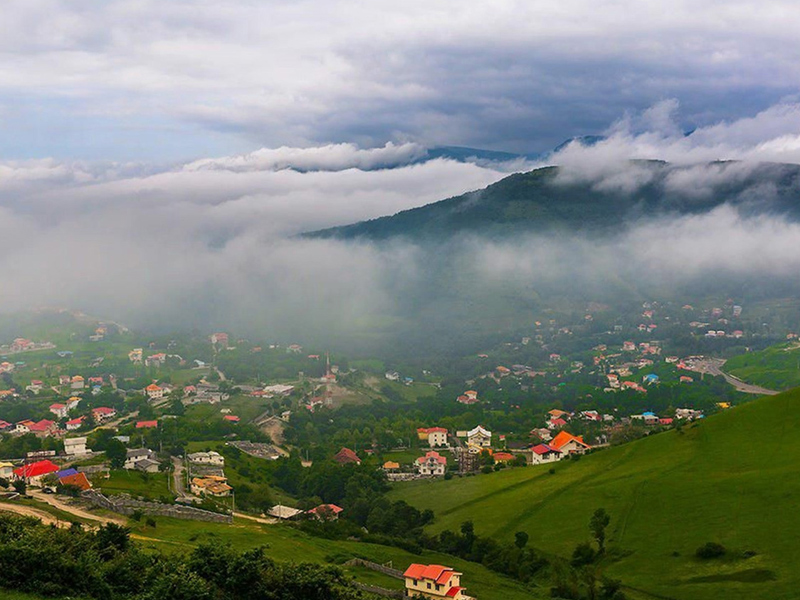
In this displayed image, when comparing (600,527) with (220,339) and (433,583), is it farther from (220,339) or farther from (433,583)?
(220,339)

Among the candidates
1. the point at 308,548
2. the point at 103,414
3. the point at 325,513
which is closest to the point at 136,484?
the point at 325,513

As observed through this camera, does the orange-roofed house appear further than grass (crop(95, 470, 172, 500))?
Yes

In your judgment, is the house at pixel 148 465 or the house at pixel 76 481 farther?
the house at pixel 148 465

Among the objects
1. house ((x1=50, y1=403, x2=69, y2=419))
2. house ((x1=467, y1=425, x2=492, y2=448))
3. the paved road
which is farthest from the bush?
house ((x1=50, y1=403, x2=69, y2=419))

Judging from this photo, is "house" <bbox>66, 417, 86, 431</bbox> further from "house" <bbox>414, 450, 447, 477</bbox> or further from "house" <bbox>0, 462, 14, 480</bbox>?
"house" <bbox>414, 450, 447, 477</bbox>

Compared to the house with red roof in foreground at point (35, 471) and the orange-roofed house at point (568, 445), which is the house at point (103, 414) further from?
the orange-roofed house at point (568, 445)

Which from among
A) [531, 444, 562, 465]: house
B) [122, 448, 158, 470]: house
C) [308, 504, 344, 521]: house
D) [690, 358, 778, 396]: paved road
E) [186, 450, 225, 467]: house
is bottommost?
[690, 358, 778, 396]: paved road

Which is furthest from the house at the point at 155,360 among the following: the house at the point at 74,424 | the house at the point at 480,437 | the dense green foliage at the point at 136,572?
the dense green foliage at the point at 136,572
